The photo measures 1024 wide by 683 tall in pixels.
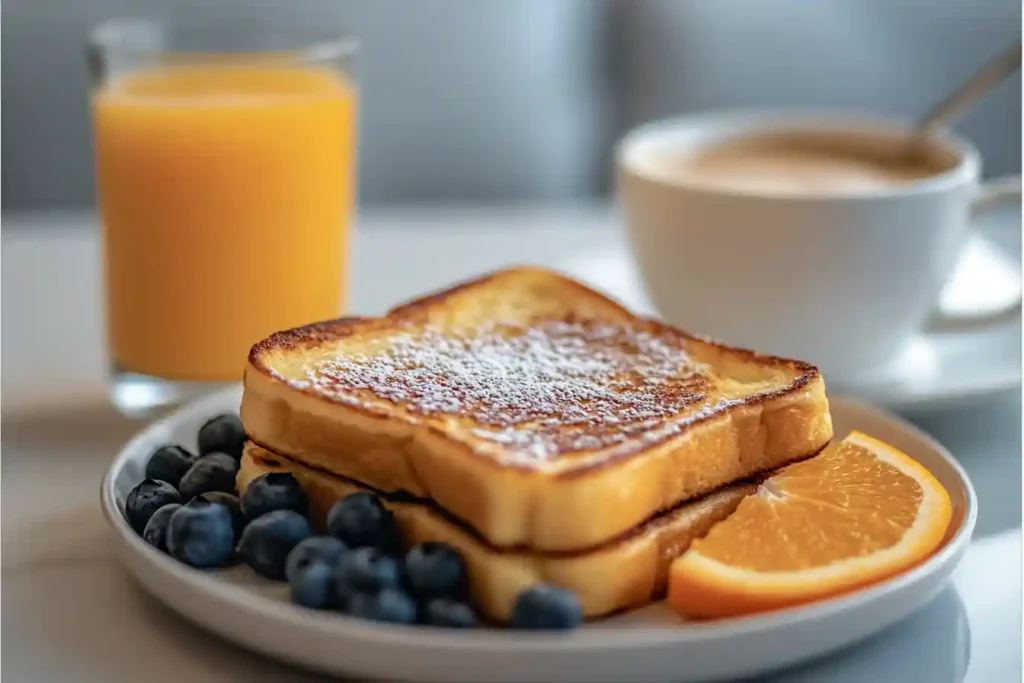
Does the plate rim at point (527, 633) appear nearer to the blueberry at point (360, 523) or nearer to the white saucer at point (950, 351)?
the blueberry at point (360, 523)

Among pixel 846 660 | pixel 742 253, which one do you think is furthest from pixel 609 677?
pixel 742 253

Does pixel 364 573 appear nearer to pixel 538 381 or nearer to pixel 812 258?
pixel 538 381

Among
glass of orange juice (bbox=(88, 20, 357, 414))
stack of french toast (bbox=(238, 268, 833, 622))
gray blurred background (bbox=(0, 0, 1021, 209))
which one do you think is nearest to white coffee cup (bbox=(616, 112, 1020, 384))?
stack of french toast (bbox=(238, 268, 833, 622))

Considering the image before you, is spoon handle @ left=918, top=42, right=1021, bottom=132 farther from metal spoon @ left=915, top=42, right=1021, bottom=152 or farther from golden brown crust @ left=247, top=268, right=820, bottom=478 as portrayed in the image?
golden brown crust @ left=247, top=268, right=820, bottom=478

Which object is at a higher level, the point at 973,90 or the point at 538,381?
the point at 973,90

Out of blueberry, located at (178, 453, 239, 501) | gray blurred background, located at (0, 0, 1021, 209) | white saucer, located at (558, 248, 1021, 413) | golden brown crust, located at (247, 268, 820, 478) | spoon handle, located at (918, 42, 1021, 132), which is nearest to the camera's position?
golden brown crust, located at (247, 268, 820, 478)

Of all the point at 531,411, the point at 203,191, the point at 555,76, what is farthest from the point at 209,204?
the point at 555,76

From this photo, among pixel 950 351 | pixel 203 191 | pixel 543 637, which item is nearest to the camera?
pixel 543 637
